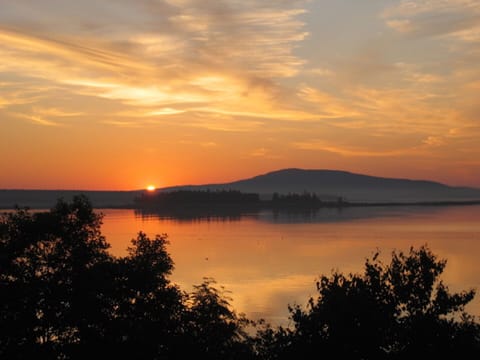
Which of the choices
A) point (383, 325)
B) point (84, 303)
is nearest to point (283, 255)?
point (383, 325)

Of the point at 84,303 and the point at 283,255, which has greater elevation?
the point at 84,303

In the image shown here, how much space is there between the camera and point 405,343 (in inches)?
617

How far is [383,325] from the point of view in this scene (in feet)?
52.3

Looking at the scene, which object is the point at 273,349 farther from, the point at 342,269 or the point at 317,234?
the point at 317,234

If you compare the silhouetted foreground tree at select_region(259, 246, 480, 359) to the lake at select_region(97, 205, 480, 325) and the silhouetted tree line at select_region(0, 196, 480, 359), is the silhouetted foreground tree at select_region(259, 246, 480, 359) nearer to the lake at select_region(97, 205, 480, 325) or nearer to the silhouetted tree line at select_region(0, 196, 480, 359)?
the silhouetted tree line at select_region(0, 196, 480, 359)

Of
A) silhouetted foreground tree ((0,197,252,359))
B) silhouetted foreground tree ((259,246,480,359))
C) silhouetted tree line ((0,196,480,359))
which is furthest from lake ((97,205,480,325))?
silhouetted foreground tree ((259,246,480,359))

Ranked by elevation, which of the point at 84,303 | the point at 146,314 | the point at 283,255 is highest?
the point at 84,303

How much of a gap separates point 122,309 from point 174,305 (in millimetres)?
1594

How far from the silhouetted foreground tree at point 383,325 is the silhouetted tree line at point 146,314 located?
26 mm

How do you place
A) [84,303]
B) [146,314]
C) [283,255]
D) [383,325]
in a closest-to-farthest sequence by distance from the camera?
[383,325] → [84,303] → [146,314] → [283,255]

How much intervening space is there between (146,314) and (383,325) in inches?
250

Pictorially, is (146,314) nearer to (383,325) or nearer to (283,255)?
(383,325)

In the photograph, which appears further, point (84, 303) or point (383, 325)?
point (84, 303)

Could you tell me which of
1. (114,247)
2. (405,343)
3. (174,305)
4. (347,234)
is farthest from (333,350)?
(347,234)
